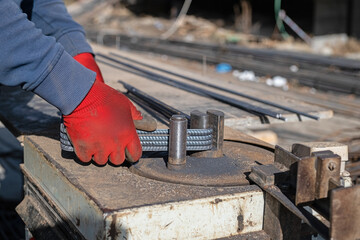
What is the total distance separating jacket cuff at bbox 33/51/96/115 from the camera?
173 centimetres

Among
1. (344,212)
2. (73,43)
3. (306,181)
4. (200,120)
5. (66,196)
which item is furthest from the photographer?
(73,43)

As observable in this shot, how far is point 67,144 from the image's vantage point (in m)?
1.77

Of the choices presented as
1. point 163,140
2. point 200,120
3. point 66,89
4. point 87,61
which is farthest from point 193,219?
point 87,61

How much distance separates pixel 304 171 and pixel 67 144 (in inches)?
37.2

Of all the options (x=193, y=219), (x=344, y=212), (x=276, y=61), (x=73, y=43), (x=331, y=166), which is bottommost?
(x=276, y=61)

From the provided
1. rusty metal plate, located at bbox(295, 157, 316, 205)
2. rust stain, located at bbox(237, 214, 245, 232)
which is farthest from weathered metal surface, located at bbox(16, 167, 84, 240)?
rusty metal plate, located at bbox(295, 157, 316, 205)

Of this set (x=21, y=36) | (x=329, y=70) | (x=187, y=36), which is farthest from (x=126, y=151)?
(x=187, y=36)

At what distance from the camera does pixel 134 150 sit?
174 cm

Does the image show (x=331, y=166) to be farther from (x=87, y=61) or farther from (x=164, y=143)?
(x=87, y=61)

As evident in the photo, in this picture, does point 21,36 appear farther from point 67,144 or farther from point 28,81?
point 67,144

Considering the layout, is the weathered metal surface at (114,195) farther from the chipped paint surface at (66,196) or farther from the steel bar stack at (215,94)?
the steel bar stack at (215,94)

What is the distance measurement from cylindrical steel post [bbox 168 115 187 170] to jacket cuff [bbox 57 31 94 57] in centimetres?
127

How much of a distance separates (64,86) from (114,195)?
52cm

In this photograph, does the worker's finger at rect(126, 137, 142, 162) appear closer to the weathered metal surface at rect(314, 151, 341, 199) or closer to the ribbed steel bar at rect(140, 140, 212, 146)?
the ribbed steel bar at rect(140, 140, 212, 146)
